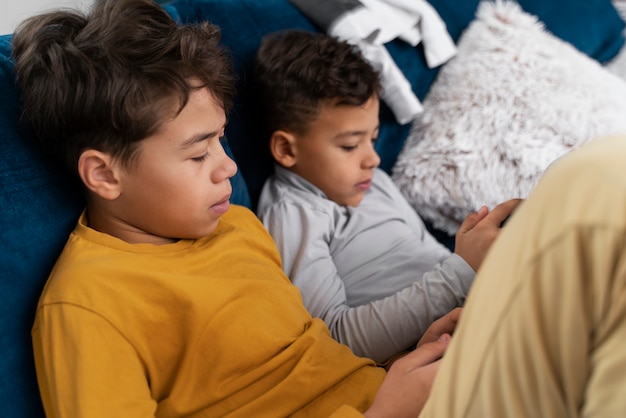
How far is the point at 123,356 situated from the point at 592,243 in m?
0.65

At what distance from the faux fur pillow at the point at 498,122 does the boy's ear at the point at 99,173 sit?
0.88 metres

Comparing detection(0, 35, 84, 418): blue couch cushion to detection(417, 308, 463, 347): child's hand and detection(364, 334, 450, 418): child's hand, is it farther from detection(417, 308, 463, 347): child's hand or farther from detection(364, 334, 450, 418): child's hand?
detection(417, 308, 463, 347): child's hand

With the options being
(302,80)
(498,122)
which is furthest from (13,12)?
(498,122)

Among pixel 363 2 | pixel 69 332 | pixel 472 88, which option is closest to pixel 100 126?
pixel 69 332

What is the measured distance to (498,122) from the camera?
1.79m

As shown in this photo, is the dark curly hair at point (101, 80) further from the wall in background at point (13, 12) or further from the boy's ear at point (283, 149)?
the wall in background at point (13, 12)

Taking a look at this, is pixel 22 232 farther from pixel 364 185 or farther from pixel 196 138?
pixel 364 185

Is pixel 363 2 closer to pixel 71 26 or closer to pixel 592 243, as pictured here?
pixel 71 26

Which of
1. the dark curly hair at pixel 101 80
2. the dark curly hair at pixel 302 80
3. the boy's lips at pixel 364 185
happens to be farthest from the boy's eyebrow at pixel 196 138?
the boy's lips at pixel 364 185

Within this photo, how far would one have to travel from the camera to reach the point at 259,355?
3.59 feet

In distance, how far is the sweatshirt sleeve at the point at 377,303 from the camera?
51.1 inches

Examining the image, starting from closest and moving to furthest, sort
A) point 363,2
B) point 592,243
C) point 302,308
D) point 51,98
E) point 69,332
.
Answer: point 592,243 < point 69,332 < point 51,98 < point 302,308 < point 363,2

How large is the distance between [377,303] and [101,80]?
63 cm

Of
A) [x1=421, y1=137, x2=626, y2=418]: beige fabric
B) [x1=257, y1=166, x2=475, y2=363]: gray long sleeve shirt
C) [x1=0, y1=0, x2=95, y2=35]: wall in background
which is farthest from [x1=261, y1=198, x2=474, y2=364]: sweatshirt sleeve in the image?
[x1=0, y1=0, x2=95, y2=35]: wall in background
